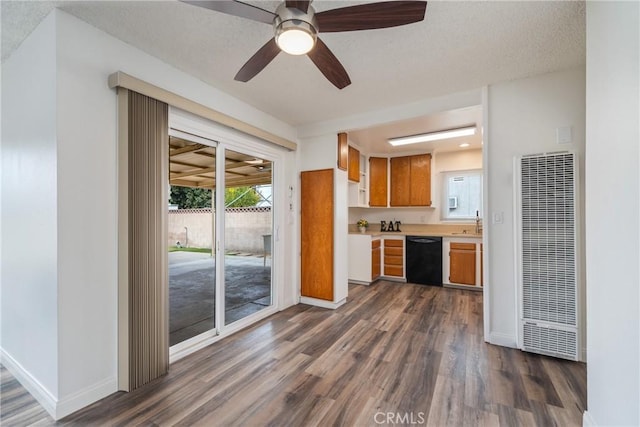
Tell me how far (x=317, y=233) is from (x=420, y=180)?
265 cm

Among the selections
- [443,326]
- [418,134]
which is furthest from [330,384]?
[418,134]

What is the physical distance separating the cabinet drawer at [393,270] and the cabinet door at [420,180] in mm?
1301

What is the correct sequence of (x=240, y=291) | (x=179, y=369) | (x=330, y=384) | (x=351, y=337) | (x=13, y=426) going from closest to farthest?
(x=13, y=426) < (x=330, y=384) < (x=179, y=369) < (x=351, y=337) < (x=240, y=291)

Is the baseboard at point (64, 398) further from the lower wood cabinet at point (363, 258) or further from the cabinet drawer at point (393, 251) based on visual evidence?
the cabinet drawer at point (393, 251)

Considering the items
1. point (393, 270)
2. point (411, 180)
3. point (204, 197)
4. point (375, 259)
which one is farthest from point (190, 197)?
Answer: point (411, 180)

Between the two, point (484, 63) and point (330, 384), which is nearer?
point (330, 384)

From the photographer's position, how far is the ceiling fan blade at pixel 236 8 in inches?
53.7

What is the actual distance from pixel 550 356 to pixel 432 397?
1405 millimetres

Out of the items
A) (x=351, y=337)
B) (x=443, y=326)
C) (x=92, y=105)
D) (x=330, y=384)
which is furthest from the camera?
(x=443, y=326)

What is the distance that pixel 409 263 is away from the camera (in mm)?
5145

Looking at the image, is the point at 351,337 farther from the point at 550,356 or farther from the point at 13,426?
the point at 13,426

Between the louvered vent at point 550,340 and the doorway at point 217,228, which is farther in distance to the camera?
the doorway at point 217,228

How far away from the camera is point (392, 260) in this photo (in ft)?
17.4

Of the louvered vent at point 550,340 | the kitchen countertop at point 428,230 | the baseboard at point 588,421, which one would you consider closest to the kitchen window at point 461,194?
the kitchen countertop at point 428,230
